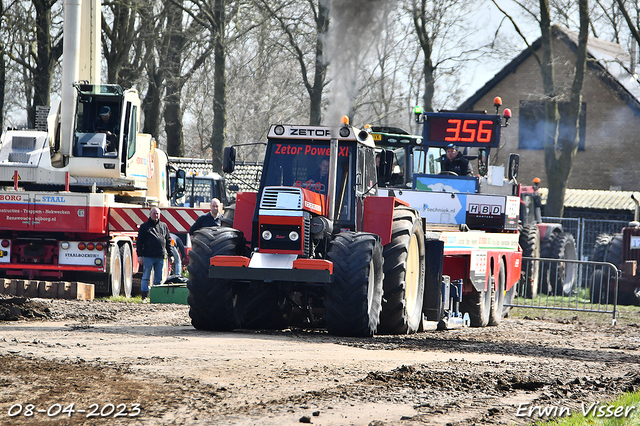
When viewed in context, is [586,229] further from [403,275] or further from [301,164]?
[301,164]

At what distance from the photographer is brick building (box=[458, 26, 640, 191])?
1617 inches

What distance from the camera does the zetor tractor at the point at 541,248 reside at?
70.2 feet

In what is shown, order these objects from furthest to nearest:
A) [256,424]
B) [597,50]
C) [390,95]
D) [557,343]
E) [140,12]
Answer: [390,95]
[597,50]
[140,12]
[557,343]
[256,424]

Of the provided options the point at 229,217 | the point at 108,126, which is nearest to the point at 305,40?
the point at 108,126

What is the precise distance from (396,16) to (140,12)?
65.2ft

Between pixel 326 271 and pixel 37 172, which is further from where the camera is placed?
pixel 37 172

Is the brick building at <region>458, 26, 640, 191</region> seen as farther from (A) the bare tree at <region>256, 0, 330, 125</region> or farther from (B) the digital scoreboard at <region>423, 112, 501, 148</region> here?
(B) the digital scoreboard at <region>423, 112, 501, 148</region>

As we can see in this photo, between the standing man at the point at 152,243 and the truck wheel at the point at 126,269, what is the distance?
593mm

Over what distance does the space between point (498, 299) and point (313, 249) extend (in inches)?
272

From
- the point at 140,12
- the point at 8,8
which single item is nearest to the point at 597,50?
the point at 140,12

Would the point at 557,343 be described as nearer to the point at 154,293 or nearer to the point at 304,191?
the point at 304,191

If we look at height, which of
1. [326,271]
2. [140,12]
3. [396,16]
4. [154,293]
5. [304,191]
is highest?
[140,12]

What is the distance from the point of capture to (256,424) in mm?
5707

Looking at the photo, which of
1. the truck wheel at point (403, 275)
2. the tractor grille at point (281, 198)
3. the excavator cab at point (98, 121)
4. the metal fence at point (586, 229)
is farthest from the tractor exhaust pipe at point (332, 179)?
the metal fence at point (586, 229)
